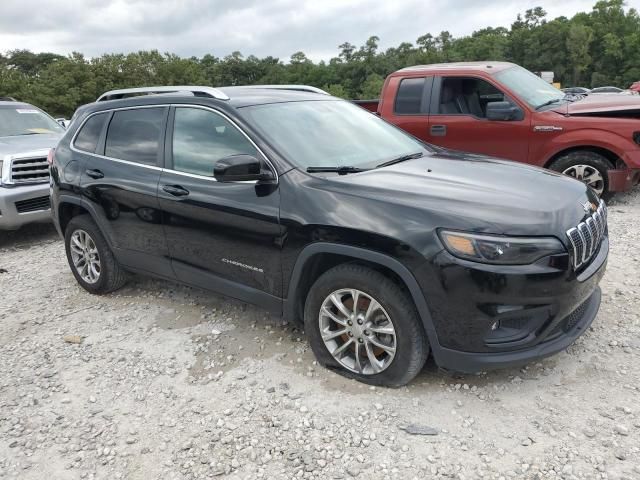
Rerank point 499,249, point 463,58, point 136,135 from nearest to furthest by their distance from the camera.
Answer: point 499,249 → point 136,135 → point 463,58

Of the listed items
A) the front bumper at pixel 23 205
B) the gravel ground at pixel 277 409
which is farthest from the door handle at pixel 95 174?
the front bumper at pixel 23 205

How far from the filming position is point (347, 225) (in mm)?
2855

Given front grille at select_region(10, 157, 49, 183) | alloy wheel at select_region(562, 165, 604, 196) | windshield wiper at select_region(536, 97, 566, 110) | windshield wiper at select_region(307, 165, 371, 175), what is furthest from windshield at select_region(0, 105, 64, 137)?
alloy wheel at select_region(562, 165, 604, 196)

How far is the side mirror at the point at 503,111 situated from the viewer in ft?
20.9

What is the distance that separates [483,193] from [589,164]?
418cm

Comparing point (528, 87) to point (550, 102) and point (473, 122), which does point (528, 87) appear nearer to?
point (550, 102)

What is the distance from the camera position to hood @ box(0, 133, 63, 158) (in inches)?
269

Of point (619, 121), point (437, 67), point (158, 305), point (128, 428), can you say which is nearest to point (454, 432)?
point (128, 428)

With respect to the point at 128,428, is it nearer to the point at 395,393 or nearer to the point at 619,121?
the point at 395,393

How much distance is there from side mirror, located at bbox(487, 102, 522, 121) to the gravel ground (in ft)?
9.49

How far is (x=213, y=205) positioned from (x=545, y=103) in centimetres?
501

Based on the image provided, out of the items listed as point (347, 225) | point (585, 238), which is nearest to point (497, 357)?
point (585, 238)

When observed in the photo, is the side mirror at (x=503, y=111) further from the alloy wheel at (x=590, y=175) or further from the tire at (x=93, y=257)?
the tire at (x=93, y=257)

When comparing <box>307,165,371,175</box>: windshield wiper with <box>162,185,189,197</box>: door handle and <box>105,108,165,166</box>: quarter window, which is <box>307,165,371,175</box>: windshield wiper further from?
<box>105,108,165,166</box>: quarter window
